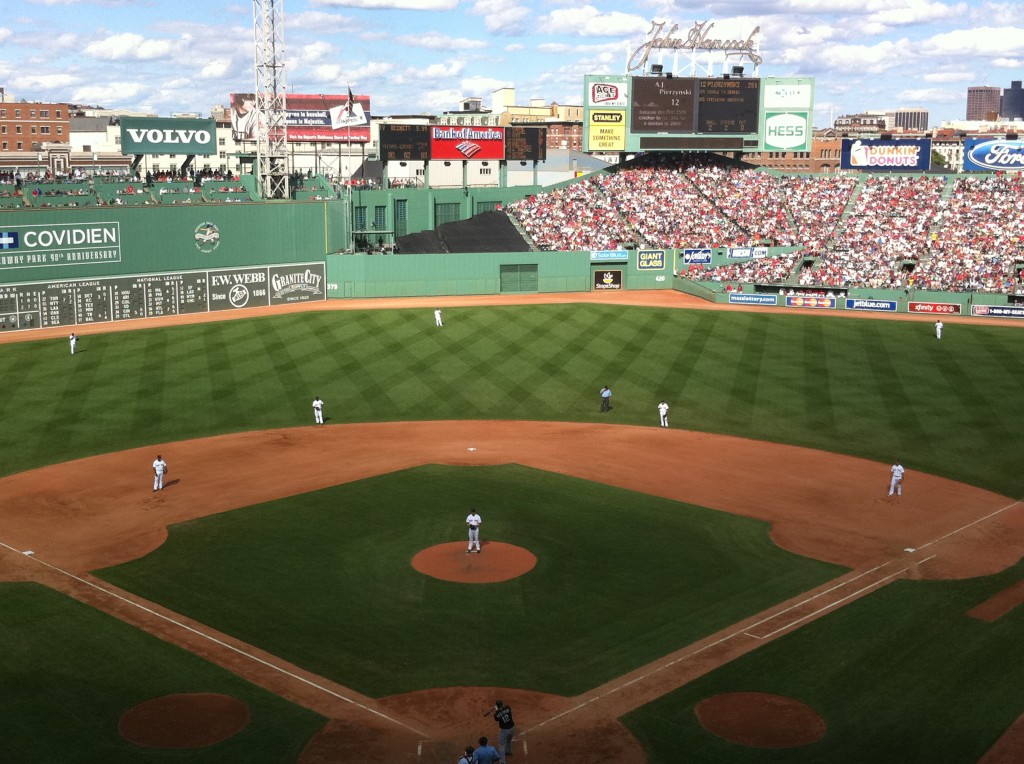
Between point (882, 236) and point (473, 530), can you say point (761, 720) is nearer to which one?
point (473, 530)

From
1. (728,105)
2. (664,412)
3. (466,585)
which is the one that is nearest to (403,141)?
(728,105)

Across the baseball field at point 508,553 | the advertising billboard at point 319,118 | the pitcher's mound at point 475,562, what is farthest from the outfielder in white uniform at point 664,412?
the advertising billboard at point 319,118

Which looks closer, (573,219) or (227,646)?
(227,646)

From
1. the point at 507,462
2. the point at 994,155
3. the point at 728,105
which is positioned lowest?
the point at 507,462

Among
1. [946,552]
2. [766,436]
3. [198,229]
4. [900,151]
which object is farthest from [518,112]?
[946,552]

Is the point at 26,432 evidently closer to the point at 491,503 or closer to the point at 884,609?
the point at 491,503

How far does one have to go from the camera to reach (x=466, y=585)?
87.2 feet

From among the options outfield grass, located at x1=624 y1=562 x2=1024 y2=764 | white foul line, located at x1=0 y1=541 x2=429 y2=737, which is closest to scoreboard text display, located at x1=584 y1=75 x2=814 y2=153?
outfield grass, located at x1=624 y1=562 x2=1024 y2=764

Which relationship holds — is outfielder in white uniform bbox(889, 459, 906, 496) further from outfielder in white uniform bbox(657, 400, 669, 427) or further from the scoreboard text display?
the scoreboard text display

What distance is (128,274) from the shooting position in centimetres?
5950

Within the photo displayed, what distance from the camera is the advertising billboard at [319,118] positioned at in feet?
244

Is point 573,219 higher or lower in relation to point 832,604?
higher

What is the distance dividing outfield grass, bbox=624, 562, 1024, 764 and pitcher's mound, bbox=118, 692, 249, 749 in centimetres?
783

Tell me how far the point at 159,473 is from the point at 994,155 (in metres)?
69.4
